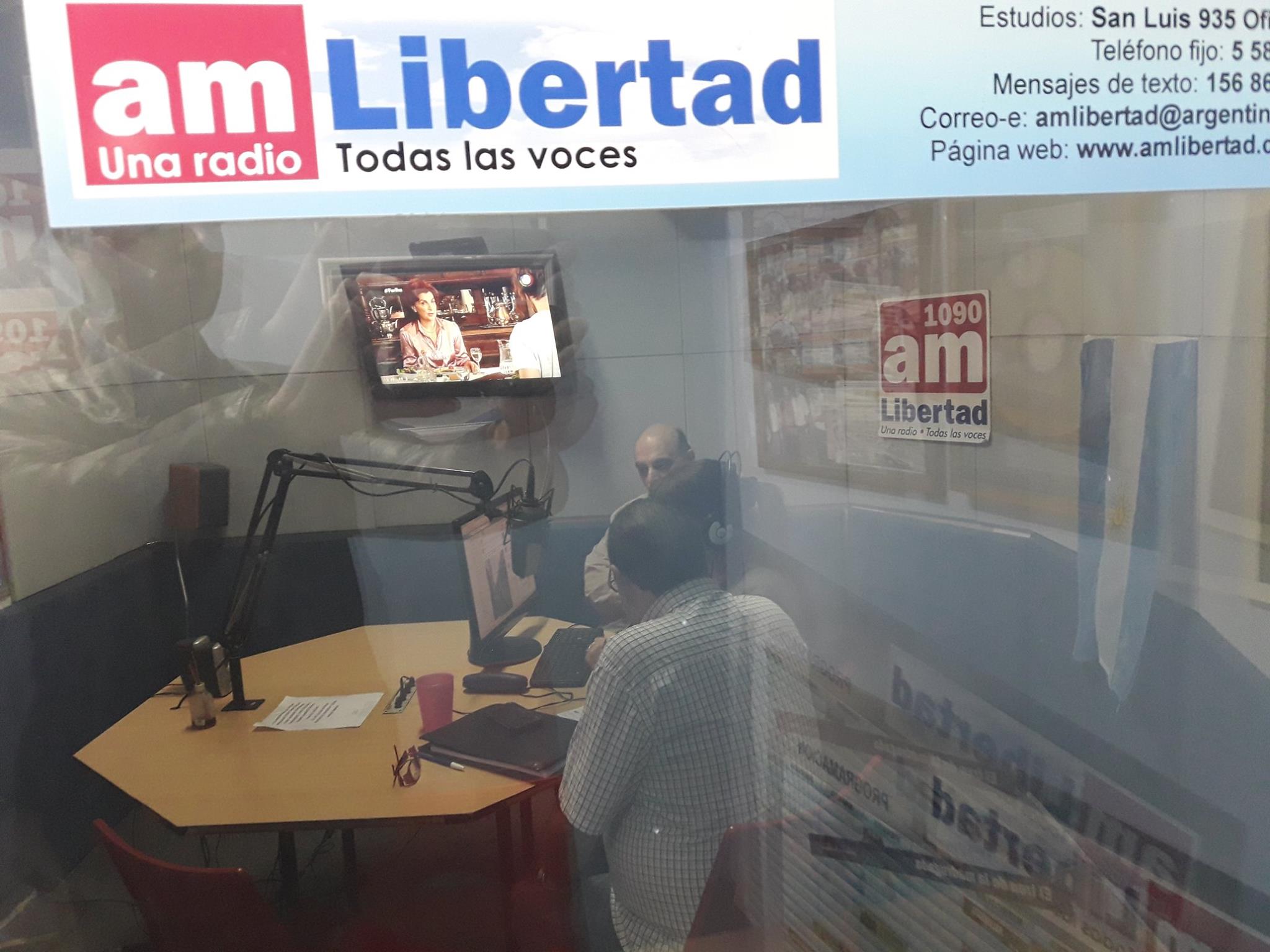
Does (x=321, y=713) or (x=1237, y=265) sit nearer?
(x=1237, y=265)

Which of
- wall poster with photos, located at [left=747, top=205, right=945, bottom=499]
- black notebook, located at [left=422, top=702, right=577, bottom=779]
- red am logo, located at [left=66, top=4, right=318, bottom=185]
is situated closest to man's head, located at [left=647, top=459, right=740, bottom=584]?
wall poster with photos, located at [left=747, top=205, right=945, bottom=499]

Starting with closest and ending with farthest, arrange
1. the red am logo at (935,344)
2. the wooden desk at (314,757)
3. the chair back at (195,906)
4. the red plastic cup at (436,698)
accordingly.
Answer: the chair back at (195,906)
the wooden desk at (314,757)
the red plastic cup at (436,698)
the red am logo at (935,344)

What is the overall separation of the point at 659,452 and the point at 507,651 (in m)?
0.52

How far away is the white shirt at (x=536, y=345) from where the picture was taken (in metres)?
1.55

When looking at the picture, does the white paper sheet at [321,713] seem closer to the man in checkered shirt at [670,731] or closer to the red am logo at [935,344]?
the man in checkered shirt at [670,731]

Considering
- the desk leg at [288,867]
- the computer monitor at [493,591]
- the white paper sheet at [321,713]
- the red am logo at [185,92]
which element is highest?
the red am logo at [185,92]

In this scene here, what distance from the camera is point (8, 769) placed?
1.56 m

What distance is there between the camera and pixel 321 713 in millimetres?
1700

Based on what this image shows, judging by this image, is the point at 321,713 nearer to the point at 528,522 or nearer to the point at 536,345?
the point at 528,522

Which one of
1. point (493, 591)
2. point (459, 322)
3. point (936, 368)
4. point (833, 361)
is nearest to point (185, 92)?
point (459, 322)

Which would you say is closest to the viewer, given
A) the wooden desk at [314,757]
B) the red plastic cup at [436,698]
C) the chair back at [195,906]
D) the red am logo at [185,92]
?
the red am logo at [185,92]

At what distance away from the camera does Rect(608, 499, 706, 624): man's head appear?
1611mm

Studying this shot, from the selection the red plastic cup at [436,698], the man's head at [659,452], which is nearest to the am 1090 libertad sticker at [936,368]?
the man's head at [659,452]

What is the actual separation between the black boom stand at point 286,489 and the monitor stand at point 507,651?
1.07 ft
